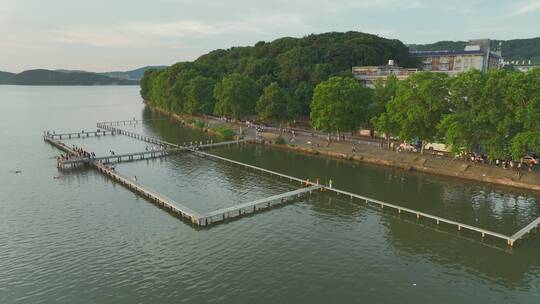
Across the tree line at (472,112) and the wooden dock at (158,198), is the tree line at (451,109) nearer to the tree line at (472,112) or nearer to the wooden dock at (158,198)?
the tree line at (472,112)

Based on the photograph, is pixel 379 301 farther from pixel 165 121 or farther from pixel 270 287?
pixel 165 121

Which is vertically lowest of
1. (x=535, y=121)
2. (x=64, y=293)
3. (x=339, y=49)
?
(x=64, y=293)

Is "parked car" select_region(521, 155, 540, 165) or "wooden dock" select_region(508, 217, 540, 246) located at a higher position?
"parked car" select_region(521, 155, 540, 165)

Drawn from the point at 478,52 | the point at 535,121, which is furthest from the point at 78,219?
the point at 478,52

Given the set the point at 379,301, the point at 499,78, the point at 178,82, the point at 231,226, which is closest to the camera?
the point at 379,301

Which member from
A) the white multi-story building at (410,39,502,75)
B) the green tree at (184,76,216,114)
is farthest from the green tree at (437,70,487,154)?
the white multi-story building at (410,39,502,75)

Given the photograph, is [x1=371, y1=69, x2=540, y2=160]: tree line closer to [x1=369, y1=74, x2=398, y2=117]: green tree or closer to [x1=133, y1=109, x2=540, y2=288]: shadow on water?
[x1=369, y1=74, x2=398, y2=117]: green tree

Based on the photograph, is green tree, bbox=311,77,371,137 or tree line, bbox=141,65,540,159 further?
green tree, bbox=311,77,371,137
